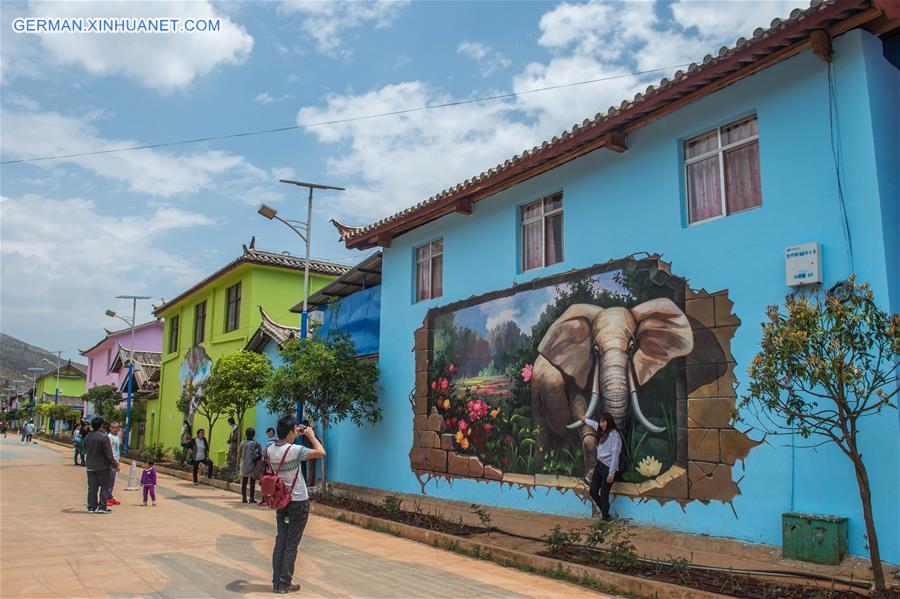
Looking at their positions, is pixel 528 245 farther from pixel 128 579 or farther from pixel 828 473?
pixel 128 579

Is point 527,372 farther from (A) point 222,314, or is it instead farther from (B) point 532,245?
(A) point 222,314

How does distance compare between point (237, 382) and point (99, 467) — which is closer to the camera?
point (99, 467)

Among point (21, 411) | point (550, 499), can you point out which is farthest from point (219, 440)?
point (21, 411)

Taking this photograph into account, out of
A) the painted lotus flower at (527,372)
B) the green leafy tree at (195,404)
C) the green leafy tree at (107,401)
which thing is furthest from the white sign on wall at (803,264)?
the green leafy tree at (107,401)

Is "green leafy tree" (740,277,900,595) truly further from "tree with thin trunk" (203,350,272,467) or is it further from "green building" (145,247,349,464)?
"green building" (145,247,349,464)

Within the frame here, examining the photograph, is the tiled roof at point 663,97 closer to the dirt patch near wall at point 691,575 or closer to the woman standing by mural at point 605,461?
the woman standing by mural at point 605,461

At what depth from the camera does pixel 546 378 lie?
463 inches

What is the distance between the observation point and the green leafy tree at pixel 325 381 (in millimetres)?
15422

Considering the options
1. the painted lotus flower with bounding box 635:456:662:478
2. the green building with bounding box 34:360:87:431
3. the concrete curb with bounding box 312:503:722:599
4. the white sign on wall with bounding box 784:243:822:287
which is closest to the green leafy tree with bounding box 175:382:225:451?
the concrete curb with bounding box 312:503:722:599

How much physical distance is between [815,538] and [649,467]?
2.50 meters

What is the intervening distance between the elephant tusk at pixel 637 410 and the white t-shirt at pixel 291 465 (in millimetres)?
4959

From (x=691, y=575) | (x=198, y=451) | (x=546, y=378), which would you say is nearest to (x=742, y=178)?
(x=546, y=378)

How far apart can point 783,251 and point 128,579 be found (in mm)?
7835

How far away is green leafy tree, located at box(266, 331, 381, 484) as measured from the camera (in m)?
15.4
